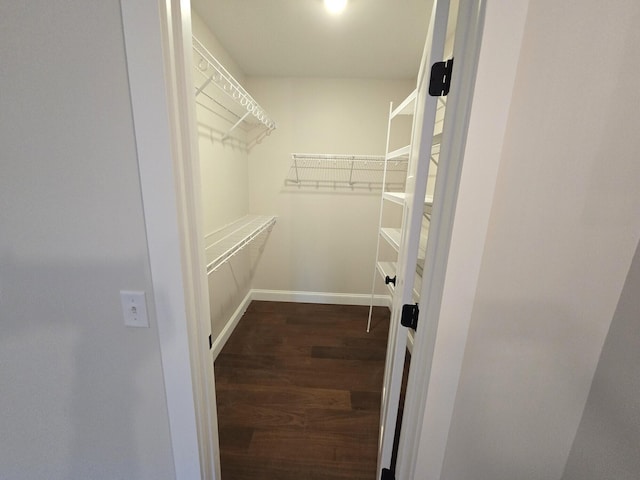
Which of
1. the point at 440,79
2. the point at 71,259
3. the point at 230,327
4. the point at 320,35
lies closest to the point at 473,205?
the point at 440,79

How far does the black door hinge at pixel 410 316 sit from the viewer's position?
2.65 feet

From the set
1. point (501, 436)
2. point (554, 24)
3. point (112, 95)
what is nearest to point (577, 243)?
point (554, 24)

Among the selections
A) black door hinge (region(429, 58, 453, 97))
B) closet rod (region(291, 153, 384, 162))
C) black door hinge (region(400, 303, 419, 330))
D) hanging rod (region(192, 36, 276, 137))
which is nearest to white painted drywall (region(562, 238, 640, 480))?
black door hinge (region(400, 303, 419, 330))

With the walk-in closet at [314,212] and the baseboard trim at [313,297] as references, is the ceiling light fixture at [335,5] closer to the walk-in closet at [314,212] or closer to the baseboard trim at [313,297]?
the walk-in closet at [314,212]

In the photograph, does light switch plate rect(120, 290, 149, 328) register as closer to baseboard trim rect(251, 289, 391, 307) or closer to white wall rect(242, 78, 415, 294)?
white wall rect(242, 78, 415, 294)

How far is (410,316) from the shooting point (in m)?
0.82

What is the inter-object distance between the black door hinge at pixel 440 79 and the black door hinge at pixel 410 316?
0.64 meters

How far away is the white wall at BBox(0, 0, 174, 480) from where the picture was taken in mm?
540

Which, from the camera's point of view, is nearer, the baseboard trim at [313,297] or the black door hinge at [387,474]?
the black door hinge at [387,474]

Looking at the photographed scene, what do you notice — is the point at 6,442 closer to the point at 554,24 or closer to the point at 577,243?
the point at 577,243

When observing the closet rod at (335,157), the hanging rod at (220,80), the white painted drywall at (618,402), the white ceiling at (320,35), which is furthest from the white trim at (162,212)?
the closet rod at (335,157)

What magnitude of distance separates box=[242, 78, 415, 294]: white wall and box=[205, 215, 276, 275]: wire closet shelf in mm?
352

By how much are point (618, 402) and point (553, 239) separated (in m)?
0.43

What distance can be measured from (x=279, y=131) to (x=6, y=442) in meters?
2.59
